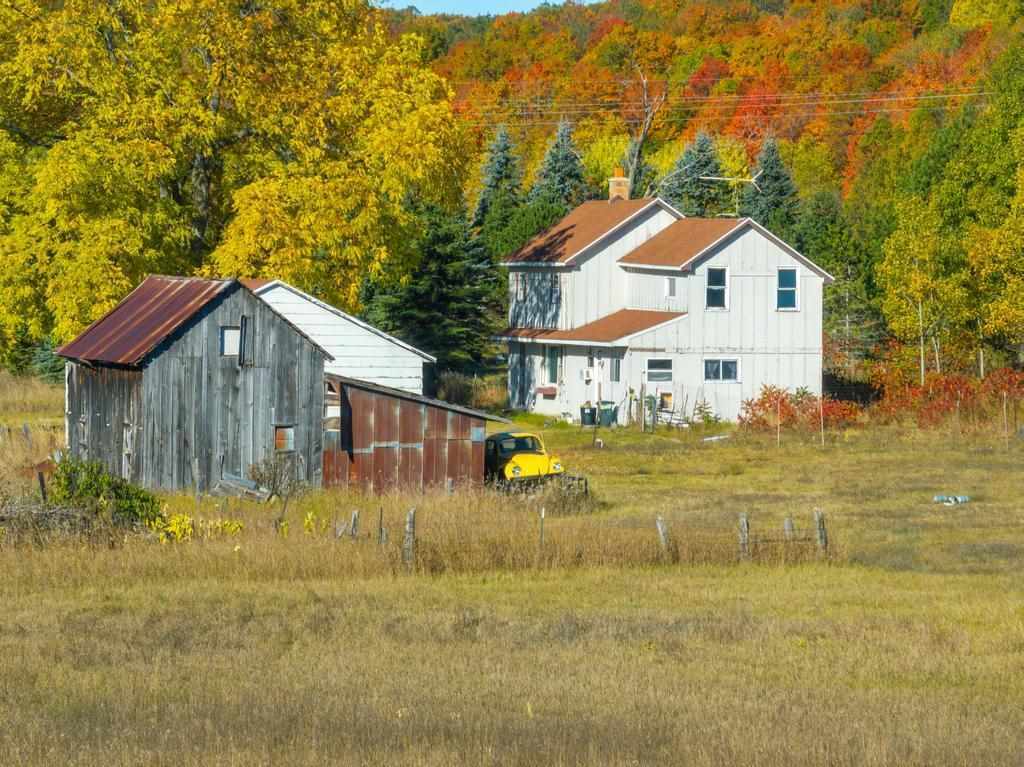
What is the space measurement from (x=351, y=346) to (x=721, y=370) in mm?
16142

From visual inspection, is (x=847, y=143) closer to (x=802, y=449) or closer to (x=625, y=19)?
(x=625, y=19)

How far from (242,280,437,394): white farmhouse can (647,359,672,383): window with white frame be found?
39.9 ft

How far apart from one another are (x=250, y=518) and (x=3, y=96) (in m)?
22.1

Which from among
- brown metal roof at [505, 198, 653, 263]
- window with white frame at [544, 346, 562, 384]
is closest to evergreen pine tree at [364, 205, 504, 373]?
brown metal roof at [505, 198, 653, 263]

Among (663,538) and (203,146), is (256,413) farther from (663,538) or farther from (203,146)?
(203,146)

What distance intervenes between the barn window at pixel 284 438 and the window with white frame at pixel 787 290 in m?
23.7

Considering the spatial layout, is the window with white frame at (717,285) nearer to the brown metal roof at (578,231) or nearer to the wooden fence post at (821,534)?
the brown metal roof at (578,231)

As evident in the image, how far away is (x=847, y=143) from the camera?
12000 cm

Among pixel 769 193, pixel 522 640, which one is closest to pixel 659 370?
pixel 522 640

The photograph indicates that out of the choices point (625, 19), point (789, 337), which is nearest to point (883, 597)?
point (789, 337)

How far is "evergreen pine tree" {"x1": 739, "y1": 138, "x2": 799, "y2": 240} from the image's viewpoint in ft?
290

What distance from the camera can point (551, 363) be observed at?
5750 centimetres

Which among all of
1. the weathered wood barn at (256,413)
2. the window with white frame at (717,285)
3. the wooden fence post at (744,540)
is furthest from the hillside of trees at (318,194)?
the wooden fence post at (744,540)

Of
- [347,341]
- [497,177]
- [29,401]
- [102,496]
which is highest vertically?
[497,177]
